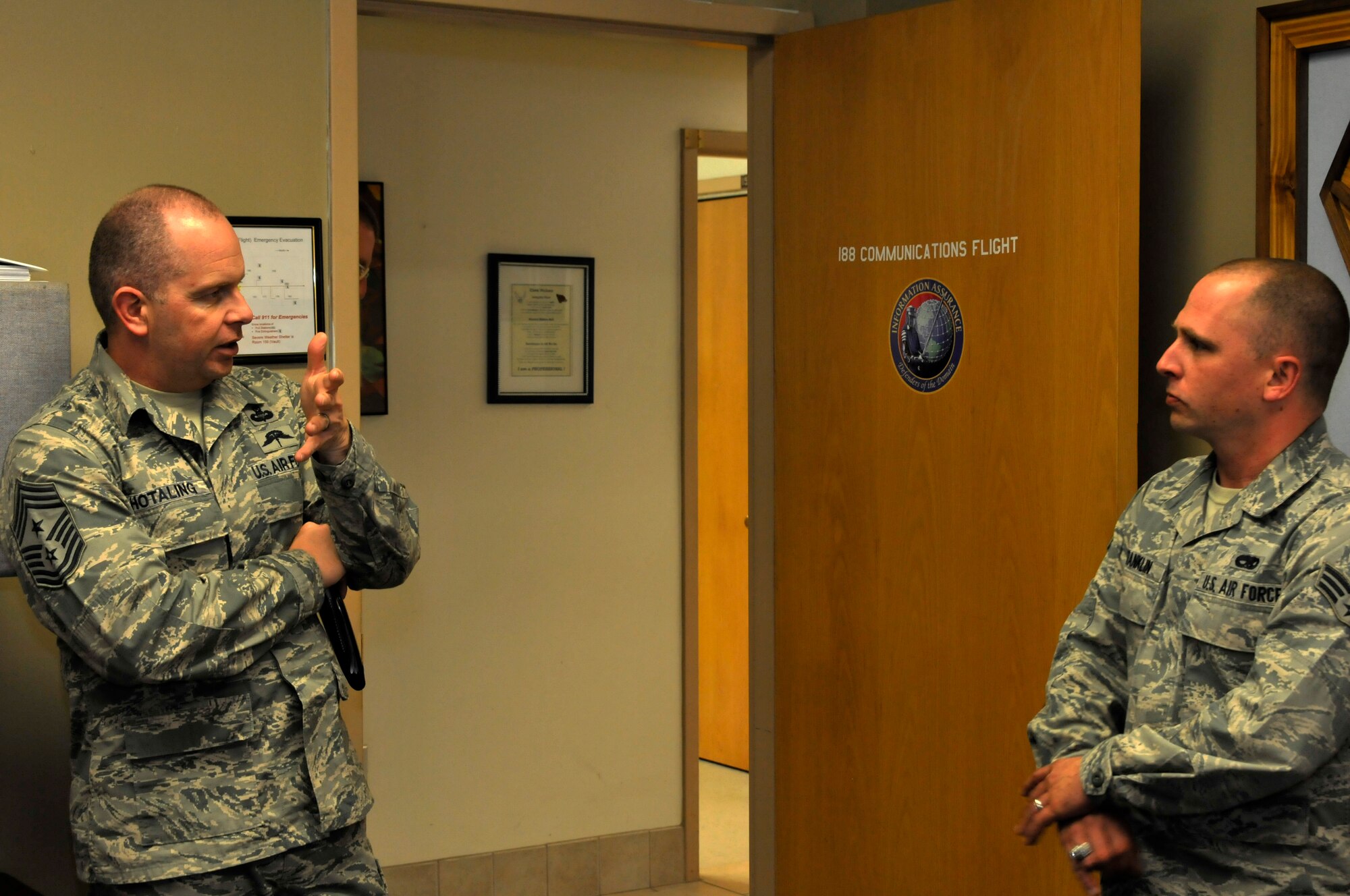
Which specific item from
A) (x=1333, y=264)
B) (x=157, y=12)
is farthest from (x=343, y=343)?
(x=1333, y=264)

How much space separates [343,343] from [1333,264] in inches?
73.8

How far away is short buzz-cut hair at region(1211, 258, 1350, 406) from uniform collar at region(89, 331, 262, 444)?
145 cm

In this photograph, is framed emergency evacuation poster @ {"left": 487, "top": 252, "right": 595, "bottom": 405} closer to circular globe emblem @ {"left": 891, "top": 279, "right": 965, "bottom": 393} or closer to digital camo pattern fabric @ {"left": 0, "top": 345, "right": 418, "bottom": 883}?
circular globe emblem @ {"left": 891, "top": 279, "right": 965, "bottom": 393}

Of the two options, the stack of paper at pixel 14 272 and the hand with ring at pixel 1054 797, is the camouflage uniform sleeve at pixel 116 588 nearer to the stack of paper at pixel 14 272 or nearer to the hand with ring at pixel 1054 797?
the stack of paper at pixel 14 272

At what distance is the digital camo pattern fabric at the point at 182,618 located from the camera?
1580 millimetres

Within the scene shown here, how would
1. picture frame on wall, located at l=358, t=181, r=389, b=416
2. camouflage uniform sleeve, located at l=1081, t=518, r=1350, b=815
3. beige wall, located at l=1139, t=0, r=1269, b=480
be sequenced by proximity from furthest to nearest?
picture frame on wall, located at l=358, t=181, r=389, b=416, beige wall, located at l=1139, t=0, r=1269, b=480, camouflage uniform sleeve, located at l=1081, t=518, r=1350, b=815

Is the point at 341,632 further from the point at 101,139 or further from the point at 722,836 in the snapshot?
the point at 722,836

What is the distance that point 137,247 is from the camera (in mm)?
1698

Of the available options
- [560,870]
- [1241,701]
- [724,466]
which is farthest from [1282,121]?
[724,466]

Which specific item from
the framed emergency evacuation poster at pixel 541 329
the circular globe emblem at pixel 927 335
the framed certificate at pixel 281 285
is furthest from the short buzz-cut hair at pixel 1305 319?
the framed emergency evacuation poster at pixel 541 329

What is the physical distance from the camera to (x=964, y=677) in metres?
2.62

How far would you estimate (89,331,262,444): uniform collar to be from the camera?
5.62 feet

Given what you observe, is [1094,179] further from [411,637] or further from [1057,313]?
[411,637]

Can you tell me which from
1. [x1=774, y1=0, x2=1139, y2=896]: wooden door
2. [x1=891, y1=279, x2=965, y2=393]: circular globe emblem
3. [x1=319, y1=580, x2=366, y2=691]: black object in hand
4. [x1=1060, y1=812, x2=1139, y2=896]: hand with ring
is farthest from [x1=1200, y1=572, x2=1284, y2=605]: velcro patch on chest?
[x1=319, y1=580, x2=366, y2=691]: black object in hand
